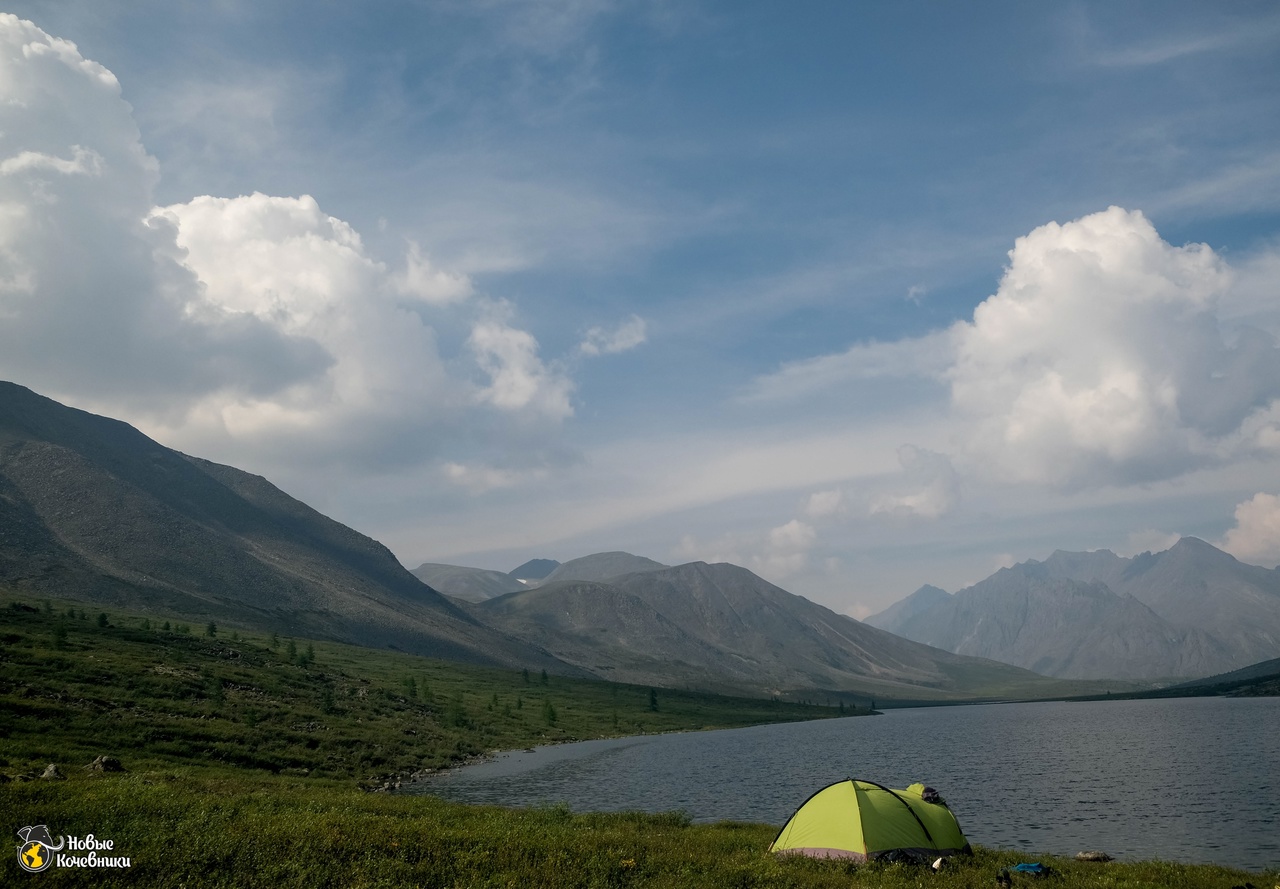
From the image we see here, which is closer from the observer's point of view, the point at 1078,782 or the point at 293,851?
the point at 293,851

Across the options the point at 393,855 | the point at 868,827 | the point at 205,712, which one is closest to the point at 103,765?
the point at 393,855

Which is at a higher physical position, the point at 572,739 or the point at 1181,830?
the point at 1181,830

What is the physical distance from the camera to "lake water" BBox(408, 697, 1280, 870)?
4903 centimetres

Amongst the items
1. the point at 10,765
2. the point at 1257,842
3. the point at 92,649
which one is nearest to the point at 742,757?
the point at 1257,842

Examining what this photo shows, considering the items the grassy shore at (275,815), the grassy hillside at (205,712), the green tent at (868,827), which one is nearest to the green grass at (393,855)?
the grassy shore at (275,815)

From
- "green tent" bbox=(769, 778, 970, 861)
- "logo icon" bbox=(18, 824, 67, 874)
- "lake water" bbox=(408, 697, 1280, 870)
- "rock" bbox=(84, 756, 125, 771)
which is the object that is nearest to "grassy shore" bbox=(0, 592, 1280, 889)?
"logo icon" bbox=(18, 824, 67, 874)

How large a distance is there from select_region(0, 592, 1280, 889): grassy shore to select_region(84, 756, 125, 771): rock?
0.97 metres

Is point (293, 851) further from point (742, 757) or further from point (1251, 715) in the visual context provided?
point (1251, 715)

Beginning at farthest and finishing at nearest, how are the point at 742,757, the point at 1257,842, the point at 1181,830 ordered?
the point at 742,757, the point at 1181,830, the point at 1257,842

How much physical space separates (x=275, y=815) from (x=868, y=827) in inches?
922

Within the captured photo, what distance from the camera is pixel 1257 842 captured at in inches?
1786

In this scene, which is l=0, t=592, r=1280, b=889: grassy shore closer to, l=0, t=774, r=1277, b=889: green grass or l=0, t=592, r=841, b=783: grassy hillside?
l=0, t=774, r=1277, b=889: green grass

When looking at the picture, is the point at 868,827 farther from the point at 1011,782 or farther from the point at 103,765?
the point at 1011,782

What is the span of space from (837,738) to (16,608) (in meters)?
149
